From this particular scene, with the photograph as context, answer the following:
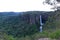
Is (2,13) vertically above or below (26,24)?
above

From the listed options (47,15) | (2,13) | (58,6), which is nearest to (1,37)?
(58,6)

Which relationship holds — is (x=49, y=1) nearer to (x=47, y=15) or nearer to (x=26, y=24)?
(x=47, y=15)

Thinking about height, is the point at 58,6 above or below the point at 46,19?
above

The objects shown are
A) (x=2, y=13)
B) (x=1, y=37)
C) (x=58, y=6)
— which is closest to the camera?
(x=1, y=37)

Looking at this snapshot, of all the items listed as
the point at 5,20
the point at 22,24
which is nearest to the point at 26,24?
the point at 22,24

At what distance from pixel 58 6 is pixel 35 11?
1744 mm

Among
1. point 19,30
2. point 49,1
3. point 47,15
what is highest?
point 49,1

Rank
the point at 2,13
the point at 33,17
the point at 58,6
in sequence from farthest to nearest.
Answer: the point at 33,17 < the point at 2,13 < the point at 58,6

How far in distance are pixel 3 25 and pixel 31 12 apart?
39.8 inches

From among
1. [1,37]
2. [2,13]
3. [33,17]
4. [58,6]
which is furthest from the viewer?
[33,17]

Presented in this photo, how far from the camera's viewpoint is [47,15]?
6.39 metres

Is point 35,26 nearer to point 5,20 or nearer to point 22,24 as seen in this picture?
point 22,24

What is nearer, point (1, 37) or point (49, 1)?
point (1, 37)

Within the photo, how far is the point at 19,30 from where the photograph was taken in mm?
6504
